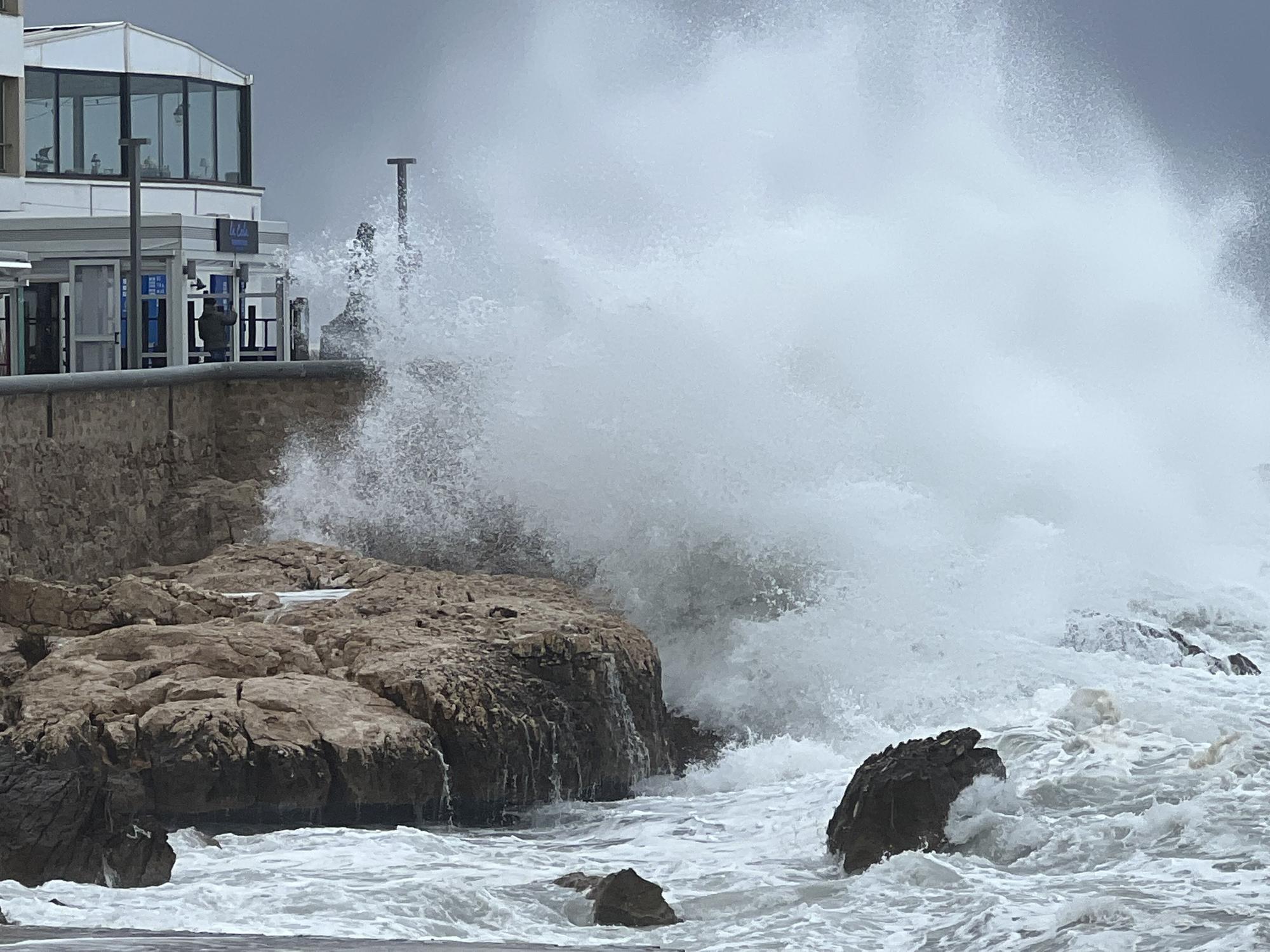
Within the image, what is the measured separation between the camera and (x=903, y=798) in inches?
411

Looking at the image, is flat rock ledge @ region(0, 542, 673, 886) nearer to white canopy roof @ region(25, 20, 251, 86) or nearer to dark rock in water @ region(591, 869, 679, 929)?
dark rock in water @ region(591, 869, 679, 929)

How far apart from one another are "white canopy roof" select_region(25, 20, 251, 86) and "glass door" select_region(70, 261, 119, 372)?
7328 millimetres

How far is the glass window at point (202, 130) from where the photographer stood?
1152 inches

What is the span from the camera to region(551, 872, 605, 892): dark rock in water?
9.89 metres

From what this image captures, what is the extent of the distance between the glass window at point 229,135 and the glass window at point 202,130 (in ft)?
0.37

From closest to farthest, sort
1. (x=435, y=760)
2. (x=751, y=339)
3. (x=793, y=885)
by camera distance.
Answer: (x=793, y=885) → (x=435, y=760) → (x=751, y=339)

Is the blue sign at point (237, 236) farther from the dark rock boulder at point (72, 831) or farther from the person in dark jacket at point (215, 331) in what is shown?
the dark rock boulder at point (72, 831)

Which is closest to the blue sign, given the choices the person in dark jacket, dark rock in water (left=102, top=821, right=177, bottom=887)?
the person in dark jacket

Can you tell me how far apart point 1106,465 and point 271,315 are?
1249cm

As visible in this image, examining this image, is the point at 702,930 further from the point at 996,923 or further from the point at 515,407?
the point at 515,407

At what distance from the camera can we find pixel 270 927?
361 inches

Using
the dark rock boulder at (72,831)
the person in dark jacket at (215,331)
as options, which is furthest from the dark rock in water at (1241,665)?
the person in dark jacket at (215,331)

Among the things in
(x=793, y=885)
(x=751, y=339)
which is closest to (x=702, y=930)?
(x=793, y=885)

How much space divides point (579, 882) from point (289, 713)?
225 cm
